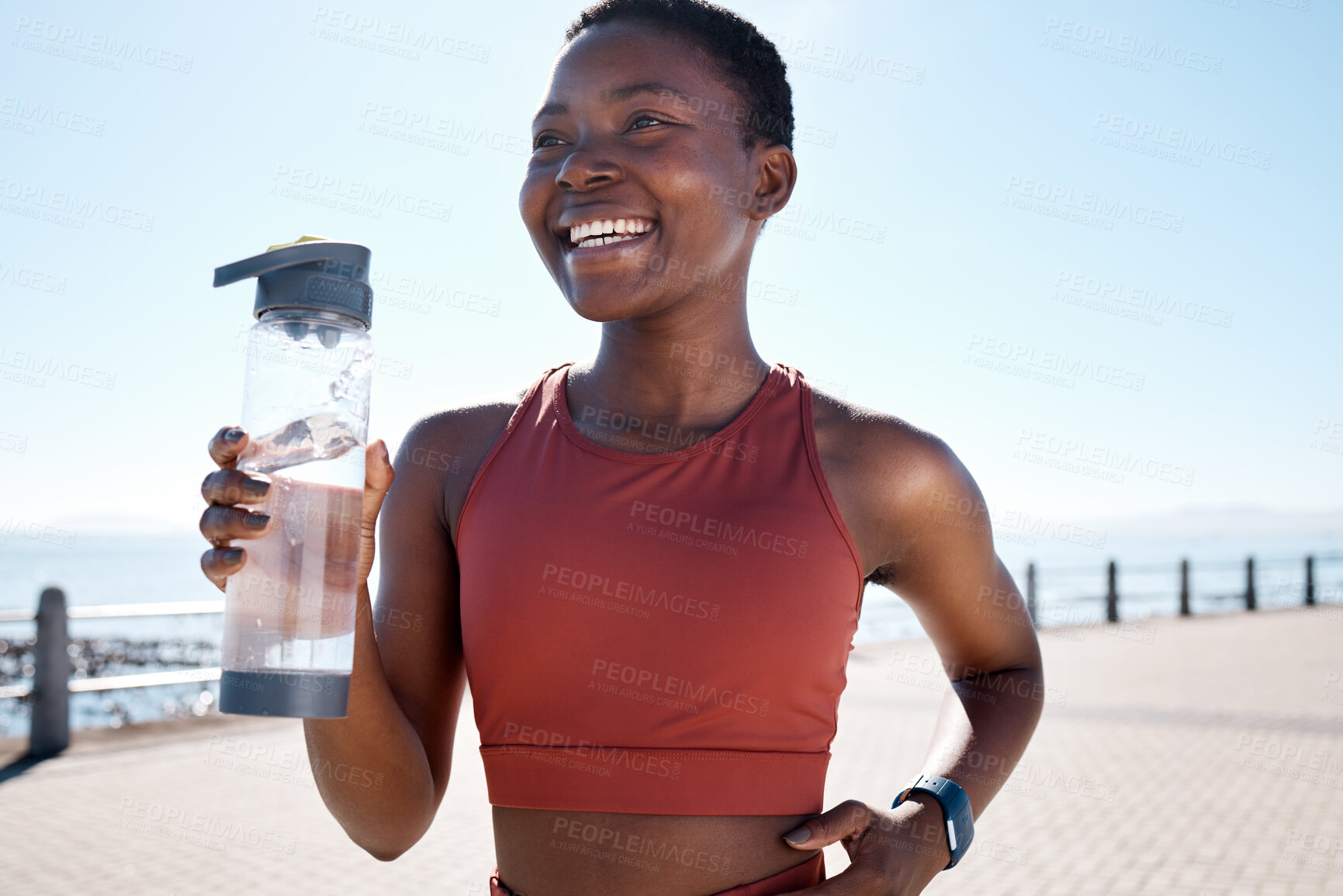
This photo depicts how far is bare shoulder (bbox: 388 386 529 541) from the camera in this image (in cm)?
178

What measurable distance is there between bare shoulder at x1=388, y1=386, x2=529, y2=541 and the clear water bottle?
41 centimetres

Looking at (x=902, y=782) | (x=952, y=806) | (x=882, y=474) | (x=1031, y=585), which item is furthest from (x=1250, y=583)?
(x=882, y=474)

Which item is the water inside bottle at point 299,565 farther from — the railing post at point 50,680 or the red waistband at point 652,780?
the railing post at point 50,680

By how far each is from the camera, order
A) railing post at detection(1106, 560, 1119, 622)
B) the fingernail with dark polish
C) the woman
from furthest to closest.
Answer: railing post at detection(1106, 560, 1119, 622), the woman, the fingernail with dark polish

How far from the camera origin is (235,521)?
1167mm

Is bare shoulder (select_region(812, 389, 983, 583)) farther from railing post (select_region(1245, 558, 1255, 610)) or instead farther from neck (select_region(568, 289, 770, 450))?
railing post (select_region(1245, 558, 1255, 610))

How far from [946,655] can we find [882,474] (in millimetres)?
554

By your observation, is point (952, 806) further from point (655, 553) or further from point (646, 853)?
point (655, 553)

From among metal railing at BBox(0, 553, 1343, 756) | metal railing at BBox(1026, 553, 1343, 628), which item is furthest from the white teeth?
metal railing at BBox(1026, 553, 1343, 628)

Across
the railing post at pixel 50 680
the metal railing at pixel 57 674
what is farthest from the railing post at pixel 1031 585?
the railing post at pixel 50 680

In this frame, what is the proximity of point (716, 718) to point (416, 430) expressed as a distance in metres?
0.80

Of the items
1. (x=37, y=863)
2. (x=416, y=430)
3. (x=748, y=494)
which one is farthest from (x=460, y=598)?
(x=37, y=863)

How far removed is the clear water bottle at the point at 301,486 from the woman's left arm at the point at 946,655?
2.66 feet

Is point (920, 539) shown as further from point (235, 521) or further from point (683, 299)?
point (235, 521)
